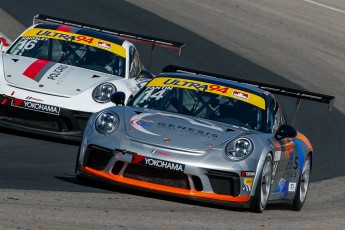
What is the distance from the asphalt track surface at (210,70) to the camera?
28.0ft

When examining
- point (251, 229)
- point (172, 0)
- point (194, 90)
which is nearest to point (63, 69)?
point (194, 90)

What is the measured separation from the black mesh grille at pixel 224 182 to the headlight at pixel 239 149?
183 millimetres

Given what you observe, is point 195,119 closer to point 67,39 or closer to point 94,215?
point 94,215

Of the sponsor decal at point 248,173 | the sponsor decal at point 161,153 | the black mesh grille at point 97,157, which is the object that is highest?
the sponsor decal at point 161,153

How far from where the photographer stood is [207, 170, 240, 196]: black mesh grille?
9531 millimetres

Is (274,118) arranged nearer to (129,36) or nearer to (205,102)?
(205,102)

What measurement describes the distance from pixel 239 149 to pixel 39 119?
405cm

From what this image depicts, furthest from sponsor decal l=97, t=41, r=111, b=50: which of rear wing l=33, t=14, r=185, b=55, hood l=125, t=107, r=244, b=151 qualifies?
hood l=125, t=107, r=244, b=151

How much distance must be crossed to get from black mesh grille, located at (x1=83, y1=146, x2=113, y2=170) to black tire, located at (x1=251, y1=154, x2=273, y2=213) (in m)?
1.31

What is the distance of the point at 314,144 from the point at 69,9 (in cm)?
975

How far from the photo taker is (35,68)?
13906 millimetres

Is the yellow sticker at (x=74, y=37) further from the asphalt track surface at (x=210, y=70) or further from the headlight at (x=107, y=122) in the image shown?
the headlight at (x=107, y=122)

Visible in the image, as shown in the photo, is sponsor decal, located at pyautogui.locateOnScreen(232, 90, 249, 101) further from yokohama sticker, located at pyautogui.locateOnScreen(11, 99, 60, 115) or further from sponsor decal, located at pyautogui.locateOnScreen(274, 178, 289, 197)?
yokohama sticker, located at pyautogui.locateOnScreen(11, 99, 60, 115)

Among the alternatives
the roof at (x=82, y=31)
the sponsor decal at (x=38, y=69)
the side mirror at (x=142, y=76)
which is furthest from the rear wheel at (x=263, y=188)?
the roof at (x=82, y=31)
